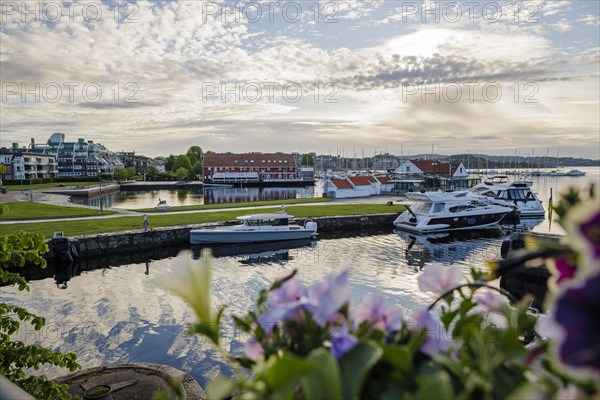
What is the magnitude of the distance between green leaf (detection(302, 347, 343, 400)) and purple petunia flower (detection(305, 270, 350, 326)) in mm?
190

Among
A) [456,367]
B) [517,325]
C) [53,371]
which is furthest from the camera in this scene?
[53,371]

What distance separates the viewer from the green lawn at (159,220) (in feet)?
77.8

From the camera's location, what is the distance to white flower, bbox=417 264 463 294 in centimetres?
117

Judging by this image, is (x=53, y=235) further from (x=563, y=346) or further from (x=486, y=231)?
(x=486, y=231)

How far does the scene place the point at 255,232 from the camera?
24.7 metres

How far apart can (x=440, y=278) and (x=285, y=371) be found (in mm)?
656

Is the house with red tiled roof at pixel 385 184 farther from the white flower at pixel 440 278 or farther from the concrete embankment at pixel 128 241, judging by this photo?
the white flower at pixel 440 278

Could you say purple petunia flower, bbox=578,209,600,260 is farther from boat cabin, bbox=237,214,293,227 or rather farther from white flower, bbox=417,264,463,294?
boat cabin, bbox=237,214,293,227

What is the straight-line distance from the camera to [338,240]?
27094 mm

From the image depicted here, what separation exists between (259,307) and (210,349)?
11.4m

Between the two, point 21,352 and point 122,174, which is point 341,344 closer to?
point 21,352

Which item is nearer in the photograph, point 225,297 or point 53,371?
point 53,371

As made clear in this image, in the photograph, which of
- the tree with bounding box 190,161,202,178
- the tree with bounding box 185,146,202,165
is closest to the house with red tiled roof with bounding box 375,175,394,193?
the tree with bounding box 190,161,202,178

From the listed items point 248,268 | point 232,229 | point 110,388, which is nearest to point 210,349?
point 110,388
